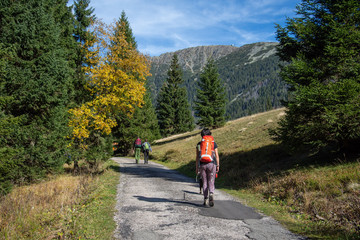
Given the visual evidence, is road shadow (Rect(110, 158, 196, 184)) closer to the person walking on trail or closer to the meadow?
the meadow

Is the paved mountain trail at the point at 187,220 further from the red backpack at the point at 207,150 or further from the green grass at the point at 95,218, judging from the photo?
the red backpack at the point at 207,150

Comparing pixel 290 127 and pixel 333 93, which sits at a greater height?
pixel 333 93

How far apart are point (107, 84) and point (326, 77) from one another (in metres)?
11.9

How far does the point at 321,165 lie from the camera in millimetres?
10297

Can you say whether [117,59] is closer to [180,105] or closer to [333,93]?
[333,93]

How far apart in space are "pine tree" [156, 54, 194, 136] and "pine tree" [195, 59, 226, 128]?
41.1 ft

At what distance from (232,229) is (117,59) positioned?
14.0m

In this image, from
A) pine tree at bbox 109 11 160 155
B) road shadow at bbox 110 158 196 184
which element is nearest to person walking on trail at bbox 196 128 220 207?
road shadow at bbox 110 158 196 184

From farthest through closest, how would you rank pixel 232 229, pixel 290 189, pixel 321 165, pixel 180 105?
pixel 180 105, pixel 321 165, pixel 290 189, pixel 232 229

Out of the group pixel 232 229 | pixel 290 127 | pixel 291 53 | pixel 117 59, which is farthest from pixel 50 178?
pixel 291 53

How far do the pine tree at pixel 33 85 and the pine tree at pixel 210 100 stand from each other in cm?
2839

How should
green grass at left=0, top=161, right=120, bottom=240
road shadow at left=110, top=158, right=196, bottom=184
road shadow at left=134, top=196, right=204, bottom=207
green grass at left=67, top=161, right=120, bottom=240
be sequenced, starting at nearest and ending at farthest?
green grass at left=0, top=161, right=120, bottom=240 < green grass at left=67, top=161, right=120, bottom=240 < road shadow at left=134, top=196, right=204, bottom=207 < road shadow at left=110, top=158, right=196, bottom=184

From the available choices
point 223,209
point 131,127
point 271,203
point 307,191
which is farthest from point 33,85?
point 131,127

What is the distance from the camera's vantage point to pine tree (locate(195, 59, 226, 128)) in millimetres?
40062
